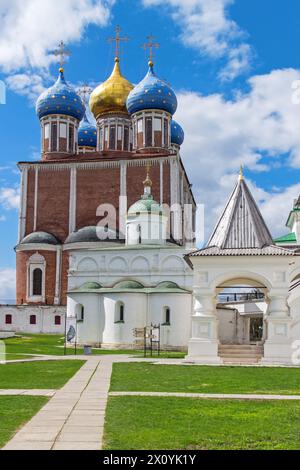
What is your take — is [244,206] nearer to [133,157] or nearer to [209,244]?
[209,244]

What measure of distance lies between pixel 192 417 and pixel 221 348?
39.0ft

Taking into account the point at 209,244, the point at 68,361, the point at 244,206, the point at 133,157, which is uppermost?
the point at 133,157

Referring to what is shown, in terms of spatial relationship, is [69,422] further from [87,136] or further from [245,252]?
[87,136]

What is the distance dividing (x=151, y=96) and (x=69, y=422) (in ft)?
122

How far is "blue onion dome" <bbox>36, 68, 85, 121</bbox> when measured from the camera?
1767 inches

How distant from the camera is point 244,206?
Answer: 67.7ft

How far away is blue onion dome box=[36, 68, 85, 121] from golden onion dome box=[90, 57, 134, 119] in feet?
5.37

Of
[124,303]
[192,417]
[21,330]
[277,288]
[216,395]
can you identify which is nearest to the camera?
[192,417]

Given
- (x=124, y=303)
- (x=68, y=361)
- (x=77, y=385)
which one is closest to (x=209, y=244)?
(x=68, y=361)

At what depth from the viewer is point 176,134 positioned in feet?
175

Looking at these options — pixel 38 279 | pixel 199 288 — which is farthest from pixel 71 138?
pixel 199 288

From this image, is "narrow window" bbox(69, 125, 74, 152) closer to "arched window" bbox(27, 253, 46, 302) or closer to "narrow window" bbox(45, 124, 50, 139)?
"narrow window" bbox(45, 124, 50, 139)

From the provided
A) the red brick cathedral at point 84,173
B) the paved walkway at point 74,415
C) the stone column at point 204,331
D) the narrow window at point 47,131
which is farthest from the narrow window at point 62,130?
the paved walkway at point 74,415

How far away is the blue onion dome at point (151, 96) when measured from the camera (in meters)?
43.0
